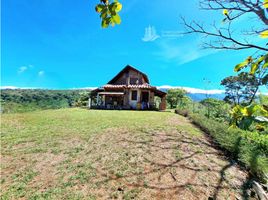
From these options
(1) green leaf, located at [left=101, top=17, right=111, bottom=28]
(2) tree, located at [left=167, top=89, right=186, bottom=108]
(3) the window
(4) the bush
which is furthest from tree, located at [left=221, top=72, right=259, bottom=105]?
(1) green leaf, located at [left=101, top=17, right=111, bottom=28]

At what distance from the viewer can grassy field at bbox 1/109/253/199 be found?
3.66 meters

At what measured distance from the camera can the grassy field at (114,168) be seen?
3656mm

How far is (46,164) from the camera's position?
4.63 meters

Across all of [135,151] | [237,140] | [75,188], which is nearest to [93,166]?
[75,188]

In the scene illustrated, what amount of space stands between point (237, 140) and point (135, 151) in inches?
147

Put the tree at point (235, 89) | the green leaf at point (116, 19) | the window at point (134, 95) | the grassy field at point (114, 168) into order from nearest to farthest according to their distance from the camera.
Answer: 1. the green leaf at point (116, 19)
2. the grassy field at point (114, 168)
3. the window at point (134, 95)
4. the tree at point (235, 89)

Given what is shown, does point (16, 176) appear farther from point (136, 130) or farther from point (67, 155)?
point (136, 130)

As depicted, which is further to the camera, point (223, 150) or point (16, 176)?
point (223, 150)

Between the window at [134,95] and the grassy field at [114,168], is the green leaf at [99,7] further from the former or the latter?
the window at [134,95]

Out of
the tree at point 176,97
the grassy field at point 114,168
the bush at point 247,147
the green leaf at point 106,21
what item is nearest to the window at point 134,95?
the tree at point 176,97

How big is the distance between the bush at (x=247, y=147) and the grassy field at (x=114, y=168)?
361mm

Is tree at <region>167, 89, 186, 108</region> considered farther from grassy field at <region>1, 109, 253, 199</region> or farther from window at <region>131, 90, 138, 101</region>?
grassy field at <region>1, 109, 253, 199</region>

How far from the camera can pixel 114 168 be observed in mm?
4477

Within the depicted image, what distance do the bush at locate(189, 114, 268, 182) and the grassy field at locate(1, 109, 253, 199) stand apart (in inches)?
14.2
